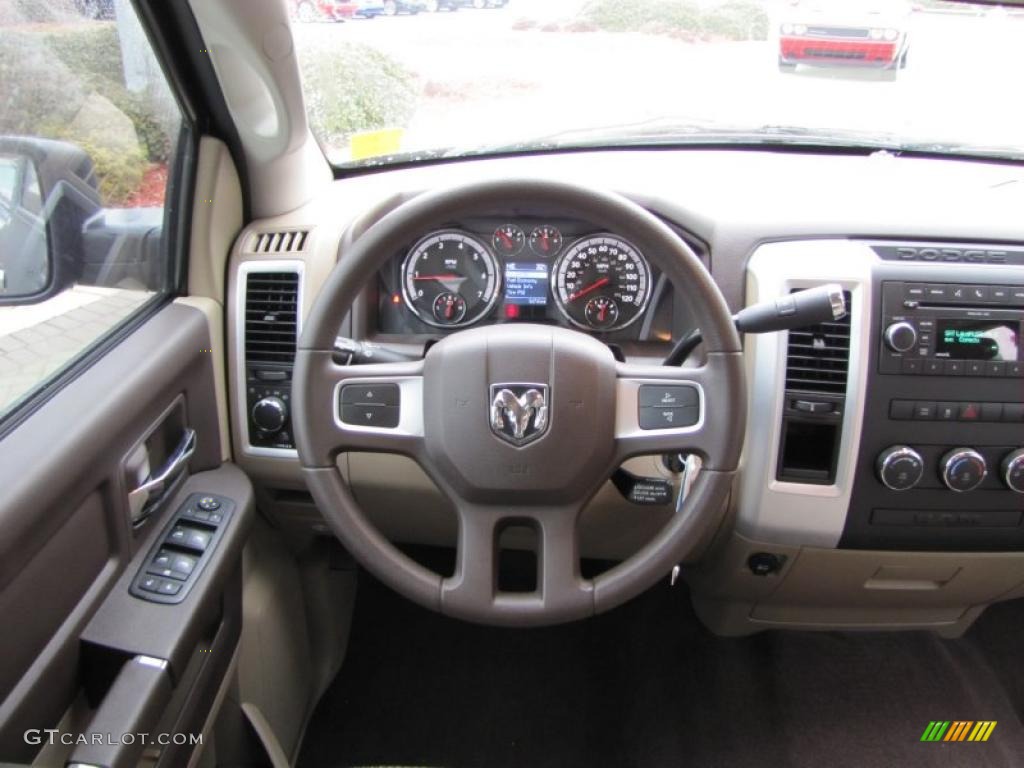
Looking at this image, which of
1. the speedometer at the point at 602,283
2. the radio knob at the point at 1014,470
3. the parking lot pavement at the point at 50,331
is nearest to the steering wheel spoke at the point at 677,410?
the speedometer at the point at 602,283

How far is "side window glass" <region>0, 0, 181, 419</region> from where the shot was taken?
→ 1200mm

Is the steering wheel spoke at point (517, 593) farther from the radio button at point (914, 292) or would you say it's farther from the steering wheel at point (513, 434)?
the radio button at point (914, 292)

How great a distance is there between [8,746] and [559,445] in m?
0.82

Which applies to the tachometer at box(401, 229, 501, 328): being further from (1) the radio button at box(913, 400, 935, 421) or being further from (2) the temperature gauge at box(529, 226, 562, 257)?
(1) the radio button at box(913, 400, 935, 421)

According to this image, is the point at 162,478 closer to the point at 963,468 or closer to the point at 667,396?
the point at 667,396

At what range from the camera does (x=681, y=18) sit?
1826 millimetres

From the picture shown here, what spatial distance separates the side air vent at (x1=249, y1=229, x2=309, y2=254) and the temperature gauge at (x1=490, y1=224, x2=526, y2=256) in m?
0.40

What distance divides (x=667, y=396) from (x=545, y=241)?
0.54m

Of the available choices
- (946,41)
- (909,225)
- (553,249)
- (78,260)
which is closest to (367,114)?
(553,249)

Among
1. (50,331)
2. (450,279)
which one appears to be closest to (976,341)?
(450,279)

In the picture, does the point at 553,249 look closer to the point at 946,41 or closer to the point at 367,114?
the point at 367,114

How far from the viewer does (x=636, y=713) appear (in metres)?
2.00

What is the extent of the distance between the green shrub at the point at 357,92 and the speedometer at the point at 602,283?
0.63 metres

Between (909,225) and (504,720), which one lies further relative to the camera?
(504,720)
